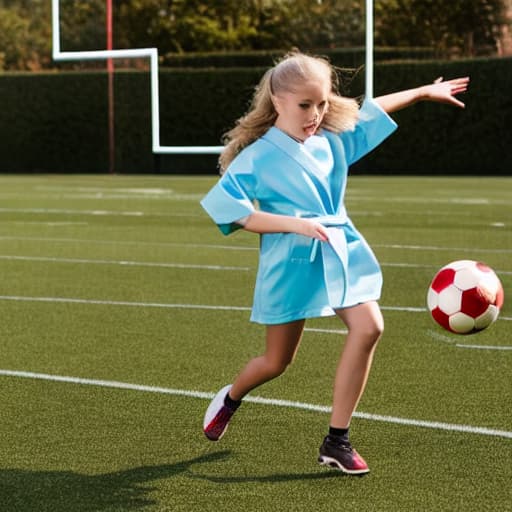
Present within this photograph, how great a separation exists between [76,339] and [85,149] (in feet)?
94.1

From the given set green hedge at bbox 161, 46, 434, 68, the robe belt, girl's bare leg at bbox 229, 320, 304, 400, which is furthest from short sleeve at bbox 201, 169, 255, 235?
green hedge at bbox 161, 46, 434, 68

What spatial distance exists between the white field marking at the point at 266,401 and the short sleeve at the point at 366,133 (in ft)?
4.21

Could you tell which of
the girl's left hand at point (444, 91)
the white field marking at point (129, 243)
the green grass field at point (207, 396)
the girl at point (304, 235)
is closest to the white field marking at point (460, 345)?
the green grass field at point (207, 396)

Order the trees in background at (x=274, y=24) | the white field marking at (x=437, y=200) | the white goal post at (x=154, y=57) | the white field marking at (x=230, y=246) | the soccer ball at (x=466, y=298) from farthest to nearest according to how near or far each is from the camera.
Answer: the white field marking at (x=437, y=200) → the trees in background at (x=274, y=24) → the white goal post at (x=154, y=57) → the white field marking at (x=230, y=246) → the soccer ball at (x=466, y=298)

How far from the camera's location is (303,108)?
4.78 meters

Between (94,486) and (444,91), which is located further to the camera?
(444,91)

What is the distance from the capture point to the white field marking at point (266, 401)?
545 centimetres

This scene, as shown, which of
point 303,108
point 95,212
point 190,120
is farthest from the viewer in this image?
point 190,120

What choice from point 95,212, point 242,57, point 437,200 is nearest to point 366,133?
point 95,212

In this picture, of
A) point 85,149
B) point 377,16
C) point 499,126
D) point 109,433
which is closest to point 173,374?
point 109,433

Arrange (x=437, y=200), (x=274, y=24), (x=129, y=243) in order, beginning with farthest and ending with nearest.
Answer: (x=437, y=200)
(x=274, y=24)
(x=129, y=243)

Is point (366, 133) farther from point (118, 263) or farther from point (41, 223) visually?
point (41, 223)

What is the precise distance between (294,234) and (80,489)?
126 cm

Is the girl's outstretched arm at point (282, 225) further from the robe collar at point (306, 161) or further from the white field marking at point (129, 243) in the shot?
the white field marking at point (129, 243)
